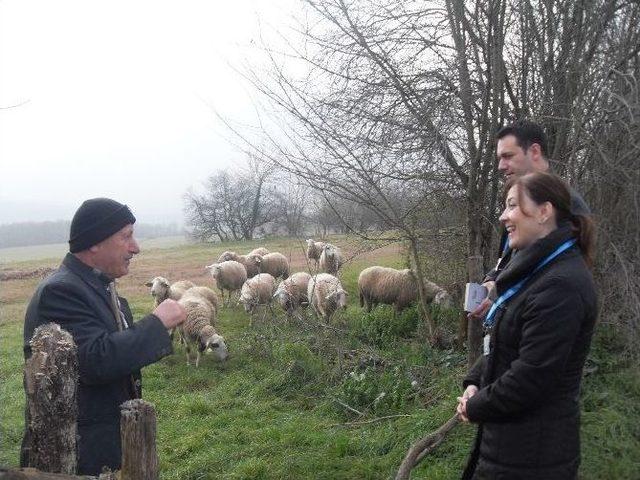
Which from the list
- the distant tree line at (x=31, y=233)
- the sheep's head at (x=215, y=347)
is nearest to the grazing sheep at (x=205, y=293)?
the sheep's head at (x=215, y=347)

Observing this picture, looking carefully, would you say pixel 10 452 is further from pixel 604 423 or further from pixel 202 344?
pixel 604 423

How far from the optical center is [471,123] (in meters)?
5.05

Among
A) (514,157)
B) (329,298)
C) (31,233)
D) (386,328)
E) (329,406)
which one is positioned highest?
(31,233)

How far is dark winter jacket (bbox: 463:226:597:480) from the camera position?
1.89 metres

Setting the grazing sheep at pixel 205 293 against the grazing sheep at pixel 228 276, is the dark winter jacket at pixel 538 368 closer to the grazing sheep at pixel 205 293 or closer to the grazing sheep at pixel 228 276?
the grazing sheep at pixel 205 293

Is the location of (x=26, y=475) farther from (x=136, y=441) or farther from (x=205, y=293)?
(x=205, y=293)

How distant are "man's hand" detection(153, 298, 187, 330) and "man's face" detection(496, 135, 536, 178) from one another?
6.59 feet

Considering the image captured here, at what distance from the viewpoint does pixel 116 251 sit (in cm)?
244

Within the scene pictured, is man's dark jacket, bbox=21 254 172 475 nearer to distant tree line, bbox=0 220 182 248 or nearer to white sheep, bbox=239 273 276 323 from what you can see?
white sheep, bbox=239 273 276 323

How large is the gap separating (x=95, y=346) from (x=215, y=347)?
7.04 metres

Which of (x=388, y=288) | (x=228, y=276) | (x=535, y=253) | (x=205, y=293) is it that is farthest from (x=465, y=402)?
(x=228, y=276)

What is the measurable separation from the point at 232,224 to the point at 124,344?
54245 millimetres

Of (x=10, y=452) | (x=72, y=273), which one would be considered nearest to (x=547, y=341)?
(x=72, y=273)

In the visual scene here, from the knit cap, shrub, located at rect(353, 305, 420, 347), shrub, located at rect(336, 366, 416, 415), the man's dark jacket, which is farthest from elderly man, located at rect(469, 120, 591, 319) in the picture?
shrub, located at rect(353, 305, 420, 347)
